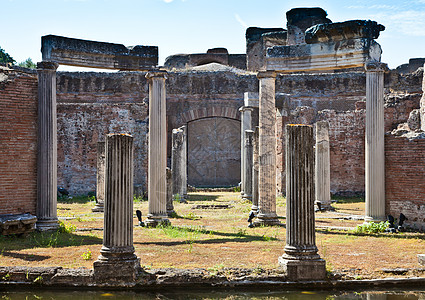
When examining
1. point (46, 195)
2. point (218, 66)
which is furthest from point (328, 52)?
point (218, 66)

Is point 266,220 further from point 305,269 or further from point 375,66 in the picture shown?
point 305,269

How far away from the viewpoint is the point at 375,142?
32.3ft

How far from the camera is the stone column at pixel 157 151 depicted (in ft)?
33.1

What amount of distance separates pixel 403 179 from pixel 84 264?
6.63 metres

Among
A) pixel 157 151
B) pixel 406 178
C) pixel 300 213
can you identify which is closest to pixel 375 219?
pixel 406 178

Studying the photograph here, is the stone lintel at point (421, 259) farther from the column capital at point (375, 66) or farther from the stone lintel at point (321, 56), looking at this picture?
the stone lintel at point (321, 56)

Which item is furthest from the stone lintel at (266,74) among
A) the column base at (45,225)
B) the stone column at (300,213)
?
the column base at (45,225)

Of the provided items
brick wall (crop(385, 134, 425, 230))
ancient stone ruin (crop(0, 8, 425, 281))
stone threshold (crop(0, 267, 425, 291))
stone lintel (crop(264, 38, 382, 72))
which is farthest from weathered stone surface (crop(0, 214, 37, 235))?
brick wall (crop(385, 134, 425, 230))

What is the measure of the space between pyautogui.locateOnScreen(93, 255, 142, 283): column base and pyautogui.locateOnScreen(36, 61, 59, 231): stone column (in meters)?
3.96

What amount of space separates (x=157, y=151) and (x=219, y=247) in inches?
118

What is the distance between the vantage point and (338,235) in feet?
30.4

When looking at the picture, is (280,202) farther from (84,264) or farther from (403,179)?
(84,264)

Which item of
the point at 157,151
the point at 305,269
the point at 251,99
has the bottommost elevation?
the point at 305,269

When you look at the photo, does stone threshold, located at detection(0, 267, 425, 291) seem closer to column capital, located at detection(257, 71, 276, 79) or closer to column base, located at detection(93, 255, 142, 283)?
column base, located at detection(93, 255, 142, 283)
